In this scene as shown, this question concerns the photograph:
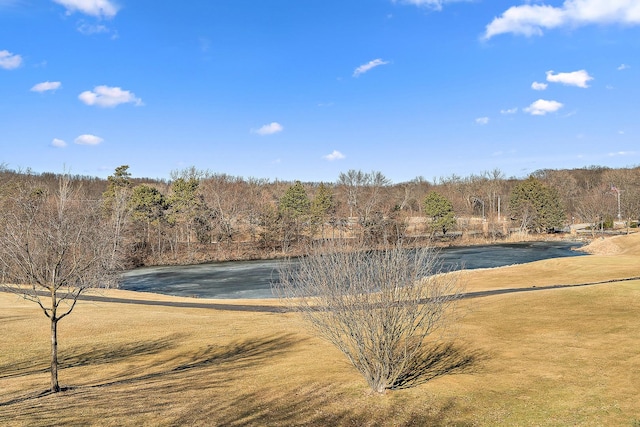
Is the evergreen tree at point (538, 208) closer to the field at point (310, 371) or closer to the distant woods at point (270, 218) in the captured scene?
the distant woods at point (270, 218)

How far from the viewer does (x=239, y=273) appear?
5603cm

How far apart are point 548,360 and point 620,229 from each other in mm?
93103

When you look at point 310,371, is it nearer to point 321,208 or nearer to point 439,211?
point 321,208

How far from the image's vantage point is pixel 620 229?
90.1m

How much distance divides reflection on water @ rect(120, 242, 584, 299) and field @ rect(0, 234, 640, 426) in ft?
50.1

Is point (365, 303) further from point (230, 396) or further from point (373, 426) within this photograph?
point (230, 396)

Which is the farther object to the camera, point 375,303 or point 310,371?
point 310,371

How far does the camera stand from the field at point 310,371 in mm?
10711

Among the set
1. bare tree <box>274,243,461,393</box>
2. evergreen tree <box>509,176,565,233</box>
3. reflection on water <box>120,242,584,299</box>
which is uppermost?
evergreen tree <box>509,176,565,233</box>

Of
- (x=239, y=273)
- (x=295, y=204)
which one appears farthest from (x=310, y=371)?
(x=295, y=204)

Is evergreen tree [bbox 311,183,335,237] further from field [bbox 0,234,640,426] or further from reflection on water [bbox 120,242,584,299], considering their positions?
field [bbox 0,234,640,426]

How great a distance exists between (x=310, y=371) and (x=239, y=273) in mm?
42361

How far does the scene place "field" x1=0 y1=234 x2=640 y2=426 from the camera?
10.7 meters

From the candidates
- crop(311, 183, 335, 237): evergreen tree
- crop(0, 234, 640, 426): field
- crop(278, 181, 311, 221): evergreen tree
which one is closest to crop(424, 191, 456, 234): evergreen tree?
crop(311, 183, 335, 237): evergreen tree
